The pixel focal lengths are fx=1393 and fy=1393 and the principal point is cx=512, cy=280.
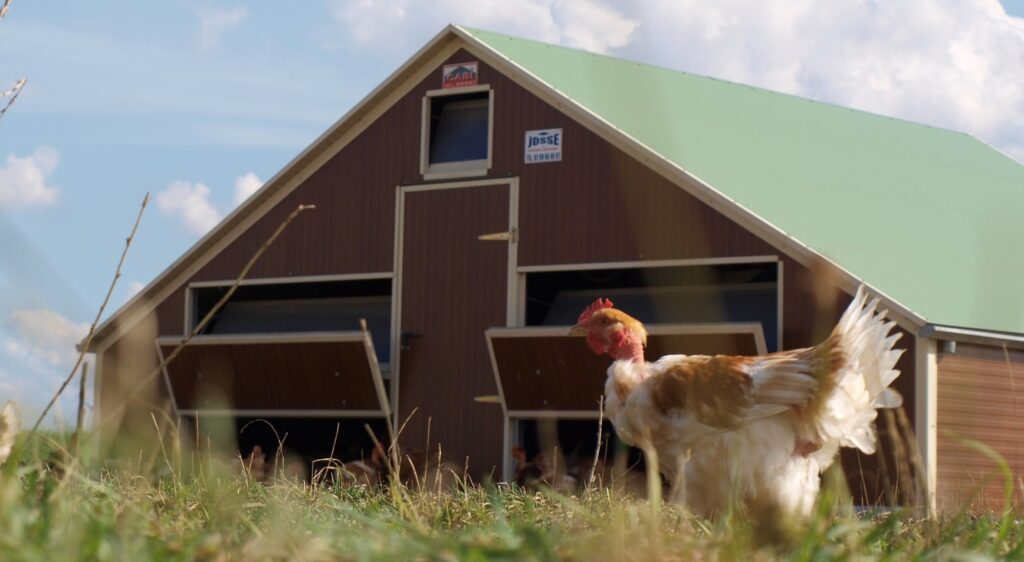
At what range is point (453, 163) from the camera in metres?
19.5

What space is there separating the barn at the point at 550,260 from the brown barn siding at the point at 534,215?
0.10 ft

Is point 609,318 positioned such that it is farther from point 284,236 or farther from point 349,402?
point 284,236

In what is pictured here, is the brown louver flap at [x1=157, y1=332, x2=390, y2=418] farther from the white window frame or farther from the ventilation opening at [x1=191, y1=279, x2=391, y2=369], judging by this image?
the white window frame

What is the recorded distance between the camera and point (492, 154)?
62.4 ft

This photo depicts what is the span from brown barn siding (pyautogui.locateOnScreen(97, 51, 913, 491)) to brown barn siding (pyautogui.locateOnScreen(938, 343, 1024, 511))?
57 centimetres

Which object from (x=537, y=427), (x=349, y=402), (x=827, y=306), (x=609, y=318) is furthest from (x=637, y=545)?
(x=349, y=402)

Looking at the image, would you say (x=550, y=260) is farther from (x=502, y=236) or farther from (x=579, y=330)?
(x=579, y=330)

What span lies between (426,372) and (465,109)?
3.84m

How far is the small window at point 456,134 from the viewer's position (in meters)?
19.3

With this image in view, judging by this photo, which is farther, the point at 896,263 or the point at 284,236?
the point at 284,236

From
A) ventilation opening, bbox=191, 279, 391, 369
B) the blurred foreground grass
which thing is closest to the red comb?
the blurred foreground grass

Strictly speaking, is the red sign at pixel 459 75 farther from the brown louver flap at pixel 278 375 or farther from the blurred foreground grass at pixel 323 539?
the blurred foreground grass at pixel 323 539

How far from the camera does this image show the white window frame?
1911 centimetres

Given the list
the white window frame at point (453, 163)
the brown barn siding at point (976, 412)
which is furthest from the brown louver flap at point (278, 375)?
the brown barn siding at point (976, 412)
